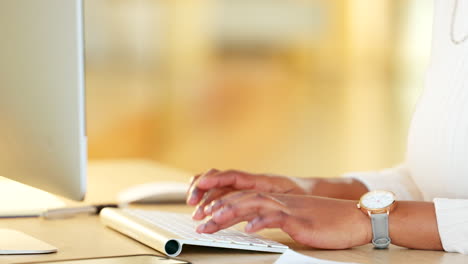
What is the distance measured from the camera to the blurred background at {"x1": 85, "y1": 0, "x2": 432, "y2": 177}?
6418 mm

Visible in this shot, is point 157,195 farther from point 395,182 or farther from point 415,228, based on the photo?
point 415,228

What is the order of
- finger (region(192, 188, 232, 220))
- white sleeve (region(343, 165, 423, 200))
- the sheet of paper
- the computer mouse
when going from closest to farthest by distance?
the sheet of paper < finger (region(192, 188, 232, 220)) < white sleeve (region(343, 165, 423, 200)) < the computer mouse

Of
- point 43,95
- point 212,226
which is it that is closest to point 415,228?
point 212,226

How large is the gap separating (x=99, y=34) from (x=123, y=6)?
1.06 ft

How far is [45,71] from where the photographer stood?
115 cm

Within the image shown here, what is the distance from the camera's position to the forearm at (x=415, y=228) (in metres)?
1.18

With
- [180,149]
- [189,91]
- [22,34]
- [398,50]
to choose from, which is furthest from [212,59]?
Result: [22,34]

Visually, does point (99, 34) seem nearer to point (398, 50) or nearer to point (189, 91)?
point (189, 91)

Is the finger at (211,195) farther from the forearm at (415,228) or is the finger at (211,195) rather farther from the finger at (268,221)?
the forearm at (415,228)

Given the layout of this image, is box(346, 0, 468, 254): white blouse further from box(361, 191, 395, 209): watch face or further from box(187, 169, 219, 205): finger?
box(187, 169, 219, 205): finger

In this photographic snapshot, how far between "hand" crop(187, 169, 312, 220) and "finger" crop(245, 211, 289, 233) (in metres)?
0.26

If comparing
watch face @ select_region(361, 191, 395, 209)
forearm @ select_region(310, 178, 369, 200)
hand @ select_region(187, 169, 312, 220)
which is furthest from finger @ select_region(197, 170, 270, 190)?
watch face @ select_region(361, 191, 395, 209)

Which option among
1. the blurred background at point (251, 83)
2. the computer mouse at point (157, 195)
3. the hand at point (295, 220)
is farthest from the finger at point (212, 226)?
the blurred background at point (251, 83)

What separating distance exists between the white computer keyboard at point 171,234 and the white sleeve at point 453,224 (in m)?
0.24
